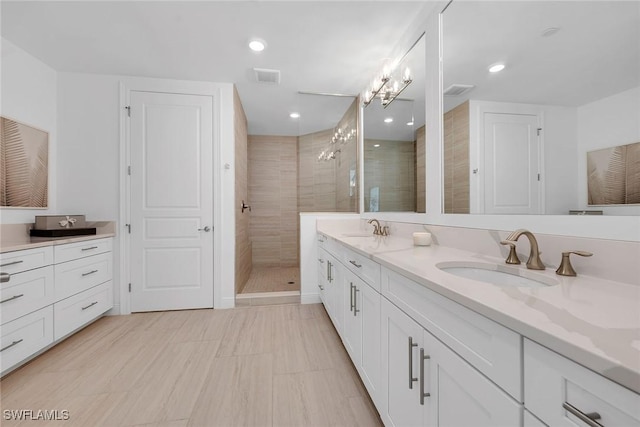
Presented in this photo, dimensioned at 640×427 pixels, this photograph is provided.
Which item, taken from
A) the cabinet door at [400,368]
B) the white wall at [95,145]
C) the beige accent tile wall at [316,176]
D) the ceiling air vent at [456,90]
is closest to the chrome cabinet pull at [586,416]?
the cabinet door at [400,368]

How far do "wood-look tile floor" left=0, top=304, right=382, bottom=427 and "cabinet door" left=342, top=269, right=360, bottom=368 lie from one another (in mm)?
187

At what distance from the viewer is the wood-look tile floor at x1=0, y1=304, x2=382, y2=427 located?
1.30 metres

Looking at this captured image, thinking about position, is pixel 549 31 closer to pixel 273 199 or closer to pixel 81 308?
pixel 81 308

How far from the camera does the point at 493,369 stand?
546mm

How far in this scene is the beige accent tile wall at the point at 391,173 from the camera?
2033 mm

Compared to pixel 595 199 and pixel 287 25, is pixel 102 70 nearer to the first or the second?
pixel 287 25

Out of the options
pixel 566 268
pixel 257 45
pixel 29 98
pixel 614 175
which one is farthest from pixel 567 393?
pixel 29 98

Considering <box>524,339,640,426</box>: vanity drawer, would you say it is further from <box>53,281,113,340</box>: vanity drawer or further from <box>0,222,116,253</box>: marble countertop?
<box>53,281,113,340</box>: vanity drawer

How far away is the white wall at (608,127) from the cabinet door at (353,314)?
982 mm

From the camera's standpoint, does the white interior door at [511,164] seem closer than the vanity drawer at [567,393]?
No

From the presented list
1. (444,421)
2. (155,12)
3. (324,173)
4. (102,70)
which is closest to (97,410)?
(444,421)

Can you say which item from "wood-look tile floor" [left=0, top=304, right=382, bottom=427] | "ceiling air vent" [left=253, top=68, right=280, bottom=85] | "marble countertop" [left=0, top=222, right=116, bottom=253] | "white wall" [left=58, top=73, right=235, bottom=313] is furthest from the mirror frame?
"marble countertop" [left=0, top=222, right=116, bottom=253]

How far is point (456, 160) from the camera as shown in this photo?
1.47m

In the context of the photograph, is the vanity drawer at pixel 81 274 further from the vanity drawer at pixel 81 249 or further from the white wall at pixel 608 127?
the white wall at pixel 608 127
